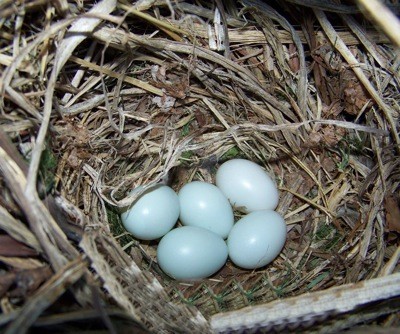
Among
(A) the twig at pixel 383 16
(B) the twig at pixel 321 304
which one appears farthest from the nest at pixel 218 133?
(A) the twig at pixel 383 16

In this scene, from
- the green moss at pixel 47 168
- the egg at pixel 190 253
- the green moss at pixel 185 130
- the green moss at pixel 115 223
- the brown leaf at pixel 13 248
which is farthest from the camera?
the green moss at pixel 185 130

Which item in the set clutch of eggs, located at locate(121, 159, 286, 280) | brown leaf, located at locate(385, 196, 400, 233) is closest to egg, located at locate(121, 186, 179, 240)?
clutch of eggs, located at locate(121, 159, 286, 280)

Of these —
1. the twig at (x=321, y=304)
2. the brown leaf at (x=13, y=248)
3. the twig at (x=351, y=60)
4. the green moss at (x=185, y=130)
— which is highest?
the twig at (x=351, y=60)

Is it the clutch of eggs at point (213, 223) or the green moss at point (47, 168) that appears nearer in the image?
the green moss at point (47, 168)

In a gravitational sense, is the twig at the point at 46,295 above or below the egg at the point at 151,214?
above

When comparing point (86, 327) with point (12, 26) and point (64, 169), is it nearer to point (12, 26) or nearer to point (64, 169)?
point (64, 169)

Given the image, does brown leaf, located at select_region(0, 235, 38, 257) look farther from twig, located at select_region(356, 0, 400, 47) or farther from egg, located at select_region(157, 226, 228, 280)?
twig, located at select_region(356, 0, 400, 47)

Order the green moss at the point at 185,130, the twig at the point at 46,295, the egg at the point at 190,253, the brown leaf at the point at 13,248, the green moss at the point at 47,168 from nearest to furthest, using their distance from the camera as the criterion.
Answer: the twig at the point at 46,295 → the brown leaf at the point at 13,248 → the green moss at the point at 47,168 → the egg at the point at 190,253 → the green moss at the point at 185,130

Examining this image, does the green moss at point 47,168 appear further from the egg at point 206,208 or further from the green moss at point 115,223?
the egg at point 206,208
